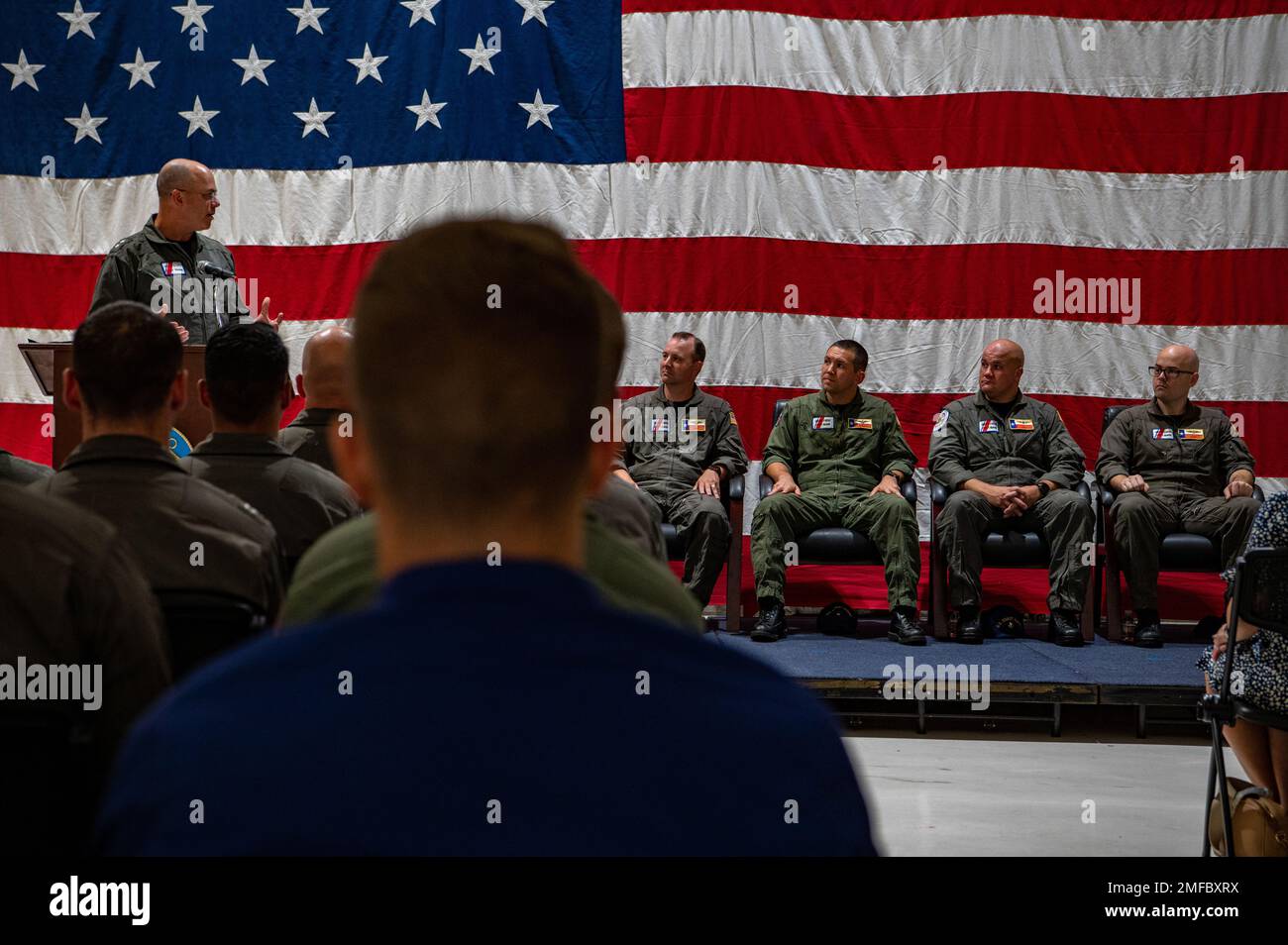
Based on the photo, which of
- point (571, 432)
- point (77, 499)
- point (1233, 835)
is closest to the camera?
point (571, 432)

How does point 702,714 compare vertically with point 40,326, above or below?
below

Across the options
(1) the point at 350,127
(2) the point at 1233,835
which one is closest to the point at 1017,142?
(1) the point at 350,127

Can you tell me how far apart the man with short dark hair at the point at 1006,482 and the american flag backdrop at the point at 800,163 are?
36 centimetres

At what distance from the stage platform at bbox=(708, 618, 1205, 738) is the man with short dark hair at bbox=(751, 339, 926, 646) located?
0.65ft

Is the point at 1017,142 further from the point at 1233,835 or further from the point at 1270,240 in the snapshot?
the point at 1233,835

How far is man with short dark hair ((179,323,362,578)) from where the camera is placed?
93.2 inches

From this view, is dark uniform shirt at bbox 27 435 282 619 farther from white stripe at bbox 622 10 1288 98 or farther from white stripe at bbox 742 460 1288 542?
white stripe at bbox 622 10 1288 98

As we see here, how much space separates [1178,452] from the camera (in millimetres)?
5164

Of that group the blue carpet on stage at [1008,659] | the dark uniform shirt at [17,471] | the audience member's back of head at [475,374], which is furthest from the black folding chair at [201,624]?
the blue carpet on stage at [1008,659]

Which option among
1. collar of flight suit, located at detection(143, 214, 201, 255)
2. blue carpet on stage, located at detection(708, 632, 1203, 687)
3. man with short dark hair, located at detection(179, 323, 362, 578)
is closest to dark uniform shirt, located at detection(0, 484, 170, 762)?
man with short dark hair, located at detection(179, 323, 362, 578)

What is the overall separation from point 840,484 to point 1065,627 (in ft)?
3.51

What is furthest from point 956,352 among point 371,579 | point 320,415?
point 371,579
